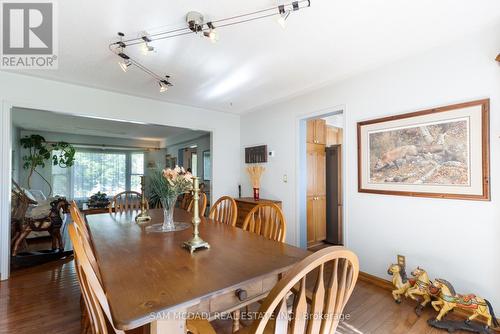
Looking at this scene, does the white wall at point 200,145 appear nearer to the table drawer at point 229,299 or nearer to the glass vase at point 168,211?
the glass vase at point 168,211

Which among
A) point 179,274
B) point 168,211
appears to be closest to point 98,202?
point 168,211

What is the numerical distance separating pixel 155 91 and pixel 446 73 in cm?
360

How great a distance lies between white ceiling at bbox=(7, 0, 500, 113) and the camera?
5.62 feet

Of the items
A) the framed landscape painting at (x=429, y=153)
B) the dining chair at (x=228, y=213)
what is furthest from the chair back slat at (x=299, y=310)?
the framed landscape painting at (x=429, y=153)

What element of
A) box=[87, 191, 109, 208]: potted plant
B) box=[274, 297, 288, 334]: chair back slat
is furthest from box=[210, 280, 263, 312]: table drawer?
box=[87, 191, 109, 208]: potted plant

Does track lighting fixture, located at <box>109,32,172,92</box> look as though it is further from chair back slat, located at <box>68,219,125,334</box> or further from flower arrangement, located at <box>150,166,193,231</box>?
chair back slat, located at <box>68,219,125,334</box>

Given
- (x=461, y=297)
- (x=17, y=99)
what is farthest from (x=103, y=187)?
(x=461, y=297)

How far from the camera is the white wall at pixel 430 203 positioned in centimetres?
193

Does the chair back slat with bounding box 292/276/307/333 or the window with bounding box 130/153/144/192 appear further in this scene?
the window with bounding box 130/153/144/192

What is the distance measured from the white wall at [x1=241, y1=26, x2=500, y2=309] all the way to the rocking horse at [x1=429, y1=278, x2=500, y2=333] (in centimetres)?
21

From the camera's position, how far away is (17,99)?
2840 mm

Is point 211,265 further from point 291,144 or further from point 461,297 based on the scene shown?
point 291,144

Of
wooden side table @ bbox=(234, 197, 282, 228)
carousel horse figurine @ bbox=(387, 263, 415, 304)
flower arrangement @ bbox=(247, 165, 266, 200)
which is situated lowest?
carousel horse figurine @ bbox=(387, 263, 415, 304)

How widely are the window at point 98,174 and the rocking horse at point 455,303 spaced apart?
322 inches
